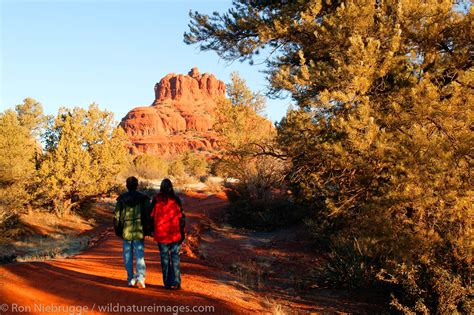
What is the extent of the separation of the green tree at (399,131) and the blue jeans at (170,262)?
3220 millimetres

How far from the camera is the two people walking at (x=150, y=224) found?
637 cm

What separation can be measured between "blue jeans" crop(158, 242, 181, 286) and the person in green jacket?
331 millimetres

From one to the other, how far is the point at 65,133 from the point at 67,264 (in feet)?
40.2

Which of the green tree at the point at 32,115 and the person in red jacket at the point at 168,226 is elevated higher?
the green tree at the point at 32,115

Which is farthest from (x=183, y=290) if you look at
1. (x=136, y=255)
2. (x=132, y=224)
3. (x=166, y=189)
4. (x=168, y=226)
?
(x=166, y=189)

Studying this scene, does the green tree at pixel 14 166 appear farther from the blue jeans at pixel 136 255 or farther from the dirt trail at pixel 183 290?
the blue jeans at pixel 136 255

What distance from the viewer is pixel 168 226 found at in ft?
20.9

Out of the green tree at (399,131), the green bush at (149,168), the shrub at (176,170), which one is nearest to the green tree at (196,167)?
the shrub at (176,170)

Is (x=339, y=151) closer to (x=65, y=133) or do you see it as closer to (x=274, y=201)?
(x=274, y=201)

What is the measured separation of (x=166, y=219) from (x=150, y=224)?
0.30m

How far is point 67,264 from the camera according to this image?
8.59 meters

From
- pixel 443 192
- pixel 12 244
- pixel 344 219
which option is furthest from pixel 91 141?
pixel 443 192

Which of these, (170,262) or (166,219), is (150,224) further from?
(170,262)

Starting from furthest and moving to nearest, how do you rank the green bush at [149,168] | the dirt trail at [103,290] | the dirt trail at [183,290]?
the green bush at [149,168], the dirt trail at [183,290], the dirt trail at [103,290]
